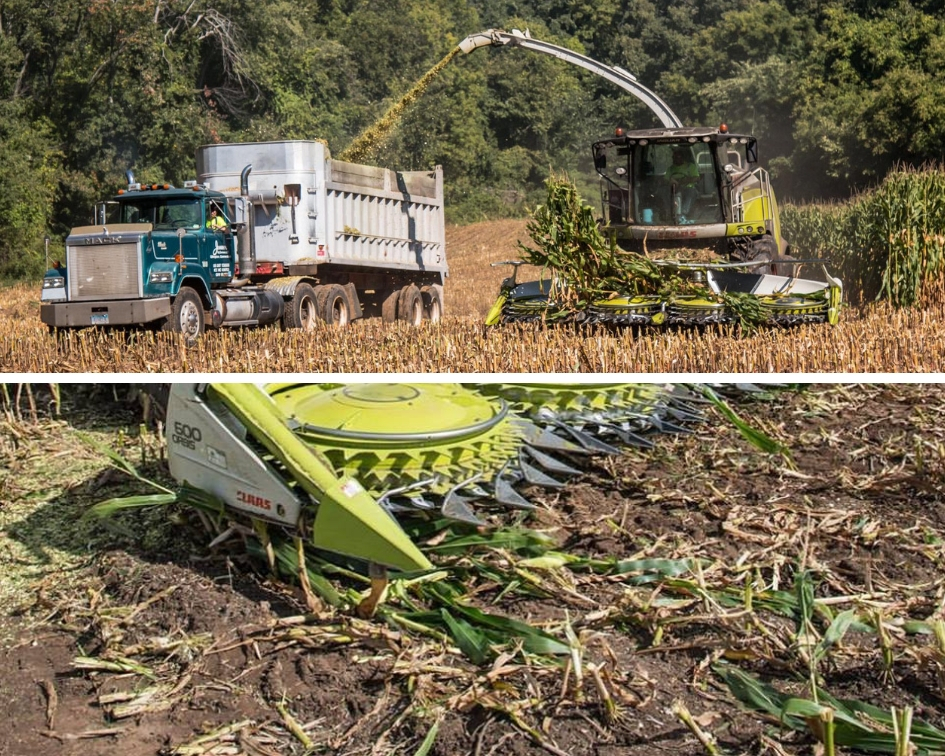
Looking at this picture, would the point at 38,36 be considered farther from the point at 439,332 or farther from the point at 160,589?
the point at 160,589

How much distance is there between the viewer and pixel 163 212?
12.9m

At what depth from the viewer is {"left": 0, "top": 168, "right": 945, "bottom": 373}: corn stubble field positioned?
8.88 m

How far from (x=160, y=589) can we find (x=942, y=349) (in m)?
8.58

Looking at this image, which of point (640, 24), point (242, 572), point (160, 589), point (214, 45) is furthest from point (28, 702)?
point (640, 24)

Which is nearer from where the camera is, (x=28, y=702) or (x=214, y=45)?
(x=28, y=702)

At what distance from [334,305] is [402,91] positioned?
3833 cm

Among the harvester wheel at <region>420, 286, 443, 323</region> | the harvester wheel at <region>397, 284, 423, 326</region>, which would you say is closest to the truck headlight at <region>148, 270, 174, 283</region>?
the harvester wheel at <region>397, 284, 423, 326</region>

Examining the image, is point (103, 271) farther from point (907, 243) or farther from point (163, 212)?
point (907, 243)

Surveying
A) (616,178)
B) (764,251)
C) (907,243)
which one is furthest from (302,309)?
(907,243)

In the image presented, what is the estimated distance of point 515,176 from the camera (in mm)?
53125

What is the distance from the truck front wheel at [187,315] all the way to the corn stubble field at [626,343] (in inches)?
10.1

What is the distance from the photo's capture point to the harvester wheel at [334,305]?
14.9 meters

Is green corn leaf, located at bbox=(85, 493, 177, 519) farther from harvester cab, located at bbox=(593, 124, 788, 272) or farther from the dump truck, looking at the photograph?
harvester cab, located at bbox=(593, 124, 788, 272)

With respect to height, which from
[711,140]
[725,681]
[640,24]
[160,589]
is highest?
[640,24]
